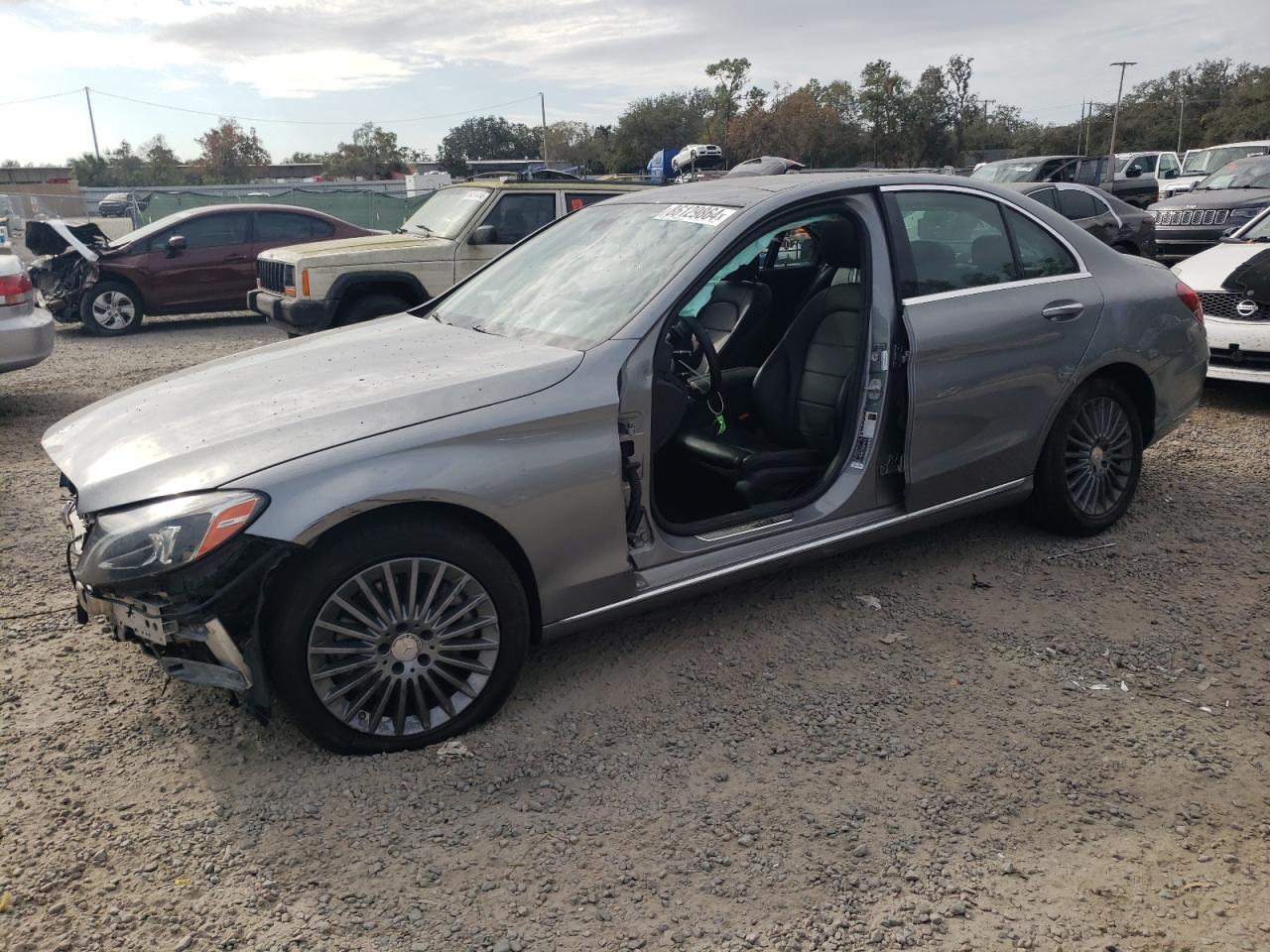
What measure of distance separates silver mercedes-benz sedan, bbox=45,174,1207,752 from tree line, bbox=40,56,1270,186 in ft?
106

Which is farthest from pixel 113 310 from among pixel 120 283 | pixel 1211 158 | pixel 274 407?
pixel 1211 158

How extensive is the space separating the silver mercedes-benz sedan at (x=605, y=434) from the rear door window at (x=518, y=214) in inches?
217

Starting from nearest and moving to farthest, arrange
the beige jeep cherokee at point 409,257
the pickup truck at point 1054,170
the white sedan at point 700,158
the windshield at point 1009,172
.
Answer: the beige jeep cherokee at point 409,257, the white sedan at point 700,158, the windshield at point 1009,172, the pickup truck at point 1054,170

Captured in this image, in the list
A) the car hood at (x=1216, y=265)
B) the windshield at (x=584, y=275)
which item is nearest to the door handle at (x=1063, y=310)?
the windshield at (x=584, y=275)

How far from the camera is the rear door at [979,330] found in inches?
159

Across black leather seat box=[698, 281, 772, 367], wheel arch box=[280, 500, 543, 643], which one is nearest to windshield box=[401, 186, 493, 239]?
black leather seat box=[698, 281, 772, 367]

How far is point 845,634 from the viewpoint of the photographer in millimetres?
3932

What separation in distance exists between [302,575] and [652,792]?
1.20m

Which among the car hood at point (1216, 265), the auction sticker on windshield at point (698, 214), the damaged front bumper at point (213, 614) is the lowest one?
the damaged front bumper at point (213, 614)

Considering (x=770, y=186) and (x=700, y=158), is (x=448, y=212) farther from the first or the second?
(x=770, y=186)

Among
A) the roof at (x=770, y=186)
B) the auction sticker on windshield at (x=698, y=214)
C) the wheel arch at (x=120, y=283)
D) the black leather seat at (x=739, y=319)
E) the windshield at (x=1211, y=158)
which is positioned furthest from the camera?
the windshield at (x=1211, y=158)

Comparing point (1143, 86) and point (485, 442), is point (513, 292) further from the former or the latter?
point (1143, 86)

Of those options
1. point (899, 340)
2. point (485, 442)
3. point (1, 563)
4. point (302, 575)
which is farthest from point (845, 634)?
point (1, 563)

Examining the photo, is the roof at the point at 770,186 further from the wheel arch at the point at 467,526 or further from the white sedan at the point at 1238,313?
the white sedan at the point at 1238,313
